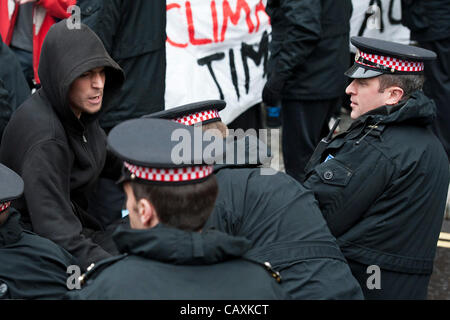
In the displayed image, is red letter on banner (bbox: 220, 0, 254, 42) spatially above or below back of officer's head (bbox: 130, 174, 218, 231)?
below

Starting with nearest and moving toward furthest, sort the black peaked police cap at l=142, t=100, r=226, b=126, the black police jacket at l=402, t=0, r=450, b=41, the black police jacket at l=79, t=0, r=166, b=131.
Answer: the black peaked police cap at l=142, t=100, r=226, b=126 → the black police jacket at l=79, t=0, r=166, b=131 → the black police jacket at l=402, t=0, r=450, b=41

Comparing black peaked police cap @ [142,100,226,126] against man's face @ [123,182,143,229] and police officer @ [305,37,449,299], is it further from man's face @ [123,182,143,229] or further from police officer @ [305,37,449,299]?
man's face @ [123,182,143,229]

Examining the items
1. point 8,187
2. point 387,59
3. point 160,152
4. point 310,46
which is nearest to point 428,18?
point 310,46

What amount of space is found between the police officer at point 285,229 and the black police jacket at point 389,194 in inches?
17.1

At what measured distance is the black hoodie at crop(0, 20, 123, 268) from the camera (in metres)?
2.84

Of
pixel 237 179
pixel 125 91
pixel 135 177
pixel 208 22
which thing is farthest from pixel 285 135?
pixel 135 177

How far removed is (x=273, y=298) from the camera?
1865mm

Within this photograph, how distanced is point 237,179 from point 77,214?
38.6 inches

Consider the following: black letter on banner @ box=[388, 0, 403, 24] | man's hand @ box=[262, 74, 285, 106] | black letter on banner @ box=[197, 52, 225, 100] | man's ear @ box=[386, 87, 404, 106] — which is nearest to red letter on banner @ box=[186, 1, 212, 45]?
black letter on banner @ box=[197, 52, 225, 100]

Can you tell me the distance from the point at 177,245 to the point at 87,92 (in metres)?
1.52

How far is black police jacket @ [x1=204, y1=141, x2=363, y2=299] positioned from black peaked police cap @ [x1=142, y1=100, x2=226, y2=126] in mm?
339

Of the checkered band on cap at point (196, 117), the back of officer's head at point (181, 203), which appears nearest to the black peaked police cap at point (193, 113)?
the checkered band on cap at point (196, 117)

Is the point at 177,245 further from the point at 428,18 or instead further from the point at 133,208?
the point at 428,18
